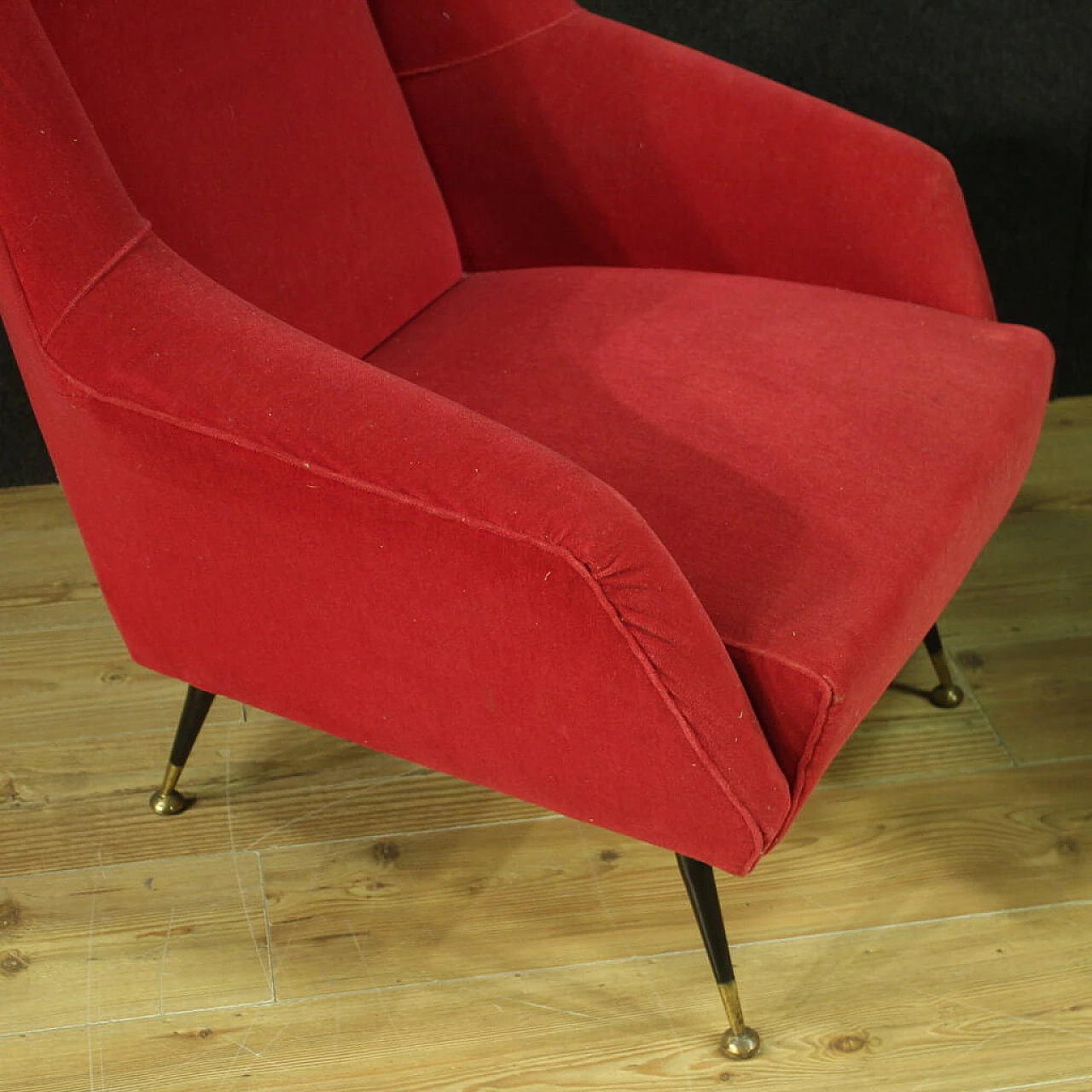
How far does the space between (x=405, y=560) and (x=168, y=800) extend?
601mm

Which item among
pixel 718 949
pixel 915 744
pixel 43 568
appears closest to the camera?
pixel 718 949

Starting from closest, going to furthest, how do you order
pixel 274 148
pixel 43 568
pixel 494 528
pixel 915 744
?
pixel 494 528 → pixel 274 148 → pixel 915 744 → pixel 43 568

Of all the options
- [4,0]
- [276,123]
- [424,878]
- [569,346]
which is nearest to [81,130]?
[4,0]

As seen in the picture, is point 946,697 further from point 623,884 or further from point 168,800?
A: point 168,800

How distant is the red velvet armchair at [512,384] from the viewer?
883mm

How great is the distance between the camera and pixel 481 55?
1395 millimetres

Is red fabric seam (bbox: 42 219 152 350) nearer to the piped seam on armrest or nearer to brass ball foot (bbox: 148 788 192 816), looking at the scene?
the piped seam on armrest

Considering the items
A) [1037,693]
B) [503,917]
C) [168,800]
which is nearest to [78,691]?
[168,800]

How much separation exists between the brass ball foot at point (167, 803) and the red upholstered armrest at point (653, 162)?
2.02ft

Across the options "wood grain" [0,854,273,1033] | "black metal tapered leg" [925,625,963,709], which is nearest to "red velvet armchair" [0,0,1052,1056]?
"wood grain" [0,854,273,1033]

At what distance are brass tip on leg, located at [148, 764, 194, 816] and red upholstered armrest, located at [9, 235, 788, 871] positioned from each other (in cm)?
39

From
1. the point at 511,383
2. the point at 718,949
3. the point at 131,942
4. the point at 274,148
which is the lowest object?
the point at 131,942

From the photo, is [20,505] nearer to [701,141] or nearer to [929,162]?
[701,141]

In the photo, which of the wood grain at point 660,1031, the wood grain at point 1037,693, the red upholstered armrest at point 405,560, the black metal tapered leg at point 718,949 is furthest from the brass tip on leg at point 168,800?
the wood grain at point 1037,693
